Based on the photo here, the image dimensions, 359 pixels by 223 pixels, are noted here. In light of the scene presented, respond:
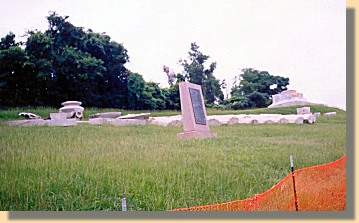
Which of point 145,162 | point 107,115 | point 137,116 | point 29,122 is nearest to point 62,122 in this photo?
point 29,122

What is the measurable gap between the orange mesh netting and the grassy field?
0.17ft

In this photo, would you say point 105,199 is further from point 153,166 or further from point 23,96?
point 23,96

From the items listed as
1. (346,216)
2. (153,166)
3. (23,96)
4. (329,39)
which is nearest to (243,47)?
(329,39)

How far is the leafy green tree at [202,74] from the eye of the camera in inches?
154

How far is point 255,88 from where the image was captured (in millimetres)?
3955

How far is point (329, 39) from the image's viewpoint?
12.2 feet

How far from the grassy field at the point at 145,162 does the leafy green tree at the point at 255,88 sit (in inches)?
5.3

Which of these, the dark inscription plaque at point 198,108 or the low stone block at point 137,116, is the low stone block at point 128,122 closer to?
the low stone block at point 137,116

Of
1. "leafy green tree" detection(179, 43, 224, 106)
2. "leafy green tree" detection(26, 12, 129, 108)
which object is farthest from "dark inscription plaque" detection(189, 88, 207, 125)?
"leafy green tree" detection(26, 12, 129, 108)

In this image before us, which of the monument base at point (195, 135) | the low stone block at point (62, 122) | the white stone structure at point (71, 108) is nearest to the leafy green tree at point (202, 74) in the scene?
the monument base at point (195, 135)

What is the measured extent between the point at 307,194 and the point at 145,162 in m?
1.41

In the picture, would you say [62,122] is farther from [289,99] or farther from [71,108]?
[289,99]

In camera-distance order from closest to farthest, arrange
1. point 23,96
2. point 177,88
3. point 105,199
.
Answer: point 105,199 → point 23,96 → point 177,88

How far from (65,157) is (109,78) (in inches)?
34.4
